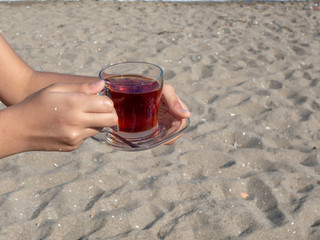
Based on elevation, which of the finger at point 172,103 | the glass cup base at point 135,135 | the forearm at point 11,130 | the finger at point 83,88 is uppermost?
the finger at point 83,88

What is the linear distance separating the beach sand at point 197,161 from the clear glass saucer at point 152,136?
0.87 m

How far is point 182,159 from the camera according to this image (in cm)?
277

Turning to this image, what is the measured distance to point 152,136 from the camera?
1.41 meters

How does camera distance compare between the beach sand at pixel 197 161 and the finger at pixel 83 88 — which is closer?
the finger at pixel 83 88

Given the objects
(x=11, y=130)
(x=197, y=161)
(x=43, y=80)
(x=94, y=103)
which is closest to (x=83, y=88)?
(x=94, y=103)

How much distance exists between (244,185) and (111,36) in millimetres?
3258

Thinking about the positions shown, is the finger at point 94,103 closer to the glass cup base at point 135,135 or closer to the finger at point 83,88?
the finger at point 83,88

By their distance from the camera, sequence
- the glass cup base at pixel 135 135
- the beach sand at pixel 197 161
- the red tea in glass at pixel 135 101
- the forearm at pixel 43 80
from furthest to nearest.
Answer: the beach sand at pixel 197 161 → the forearm at pixel 43 80 → the glass cup base at pixel 135 135 → the red tea in glass at pixel 135 101

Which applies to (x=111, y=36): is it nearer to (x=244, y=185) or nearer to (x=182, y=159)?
(x=182, y=159)

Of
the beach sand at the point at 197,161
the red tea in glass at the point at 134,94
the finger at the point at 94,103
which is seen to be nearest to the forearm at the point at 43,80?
the red tea in glass at the point at 134,94

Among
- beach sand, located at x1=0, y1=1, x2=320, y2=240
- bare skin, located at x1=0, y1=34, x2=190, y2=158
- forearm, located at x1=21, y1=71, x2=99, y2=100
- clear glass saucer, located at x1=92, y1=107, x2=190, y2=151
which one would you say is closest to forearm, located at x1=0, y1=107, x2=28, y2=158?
bare skin, located at x1=0, y1=34, x2=190, y2=158

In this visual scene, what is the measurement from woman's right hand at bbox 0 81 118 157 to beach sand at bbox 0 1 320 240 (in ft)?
3.49

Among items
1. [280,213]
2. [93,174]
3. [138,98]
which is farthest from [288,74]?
[138,98]

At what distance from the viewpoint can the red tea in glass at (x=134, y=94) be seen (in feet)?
4.25
